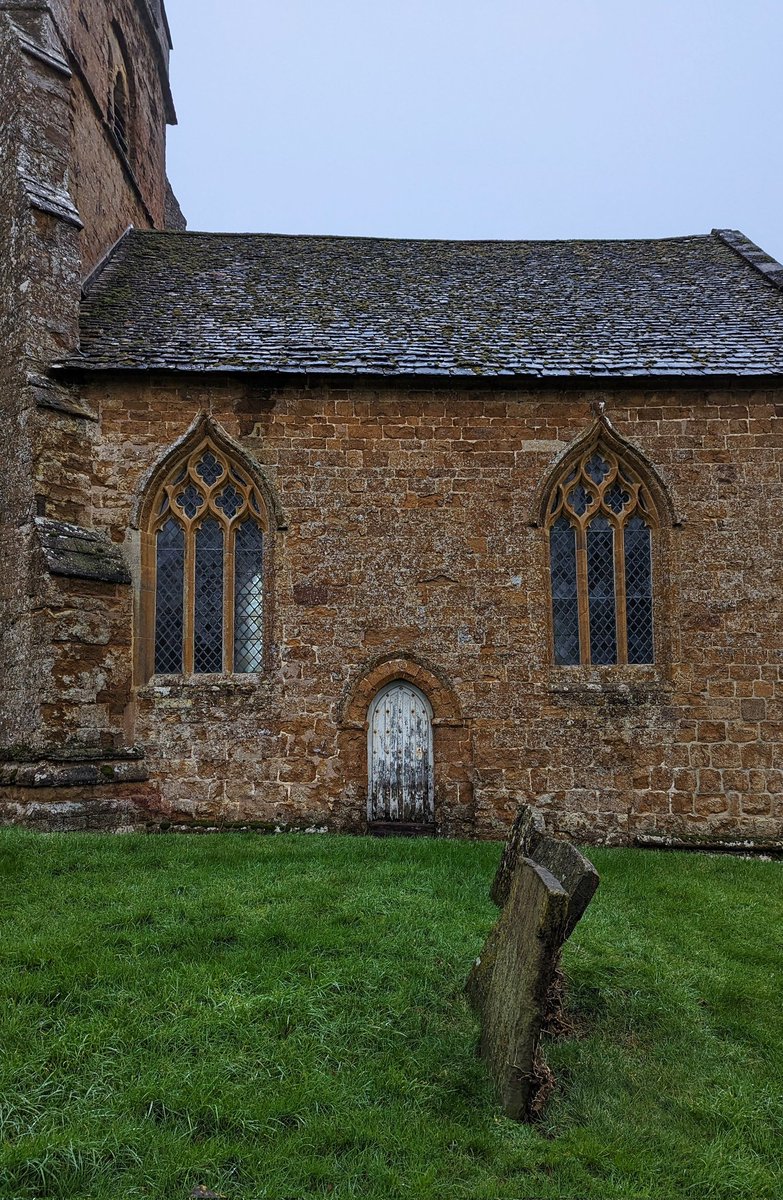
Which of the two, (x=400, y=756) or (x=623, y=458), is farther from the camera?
(x=623, y=458)

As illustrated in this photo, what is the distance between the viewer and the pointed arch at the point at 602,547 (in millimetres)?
12070

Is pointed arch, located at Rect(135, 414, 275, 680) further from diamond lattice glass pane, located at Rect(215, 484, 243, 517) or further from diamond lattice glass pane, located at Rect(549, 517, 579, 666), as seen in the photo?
diamond lattice glass pane, located at Rect(549, 517, 579, 666)

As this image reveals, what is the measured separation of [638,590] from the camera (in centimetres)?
1218

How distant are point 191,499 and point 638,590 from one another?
6564mm

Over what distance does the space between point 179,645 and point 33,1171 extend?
833cm

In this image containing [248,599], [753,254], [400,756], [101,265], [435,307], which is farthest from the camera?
[753,254]

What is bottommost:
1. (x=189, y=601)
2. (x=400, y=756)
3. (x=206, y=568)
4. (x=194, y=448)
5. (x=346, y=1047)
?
(x=346, y=1047)

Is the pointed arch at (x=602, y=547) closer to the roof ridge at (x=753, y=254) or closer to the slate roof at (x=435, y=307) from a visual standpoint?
the slate roof at (x=435, y=307)

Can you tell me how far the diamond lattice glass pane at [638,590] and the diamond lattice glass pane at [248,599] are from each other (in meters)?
5.26

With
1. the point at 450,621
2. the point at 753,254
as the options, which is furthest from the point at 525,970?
the point at 753,254

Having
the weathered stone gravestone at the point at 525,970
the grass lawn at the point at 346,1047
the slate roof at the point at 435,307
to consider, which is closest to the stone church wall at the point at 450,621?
the slate roof at the point at 435,307

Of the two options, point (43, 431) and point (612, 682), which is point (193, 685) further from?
point (612, 682)

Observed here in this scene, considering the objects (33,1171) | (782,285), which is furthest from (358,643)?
(782,285)

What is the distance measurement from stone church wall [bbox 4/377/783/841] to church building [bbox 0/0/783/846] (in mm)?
40
